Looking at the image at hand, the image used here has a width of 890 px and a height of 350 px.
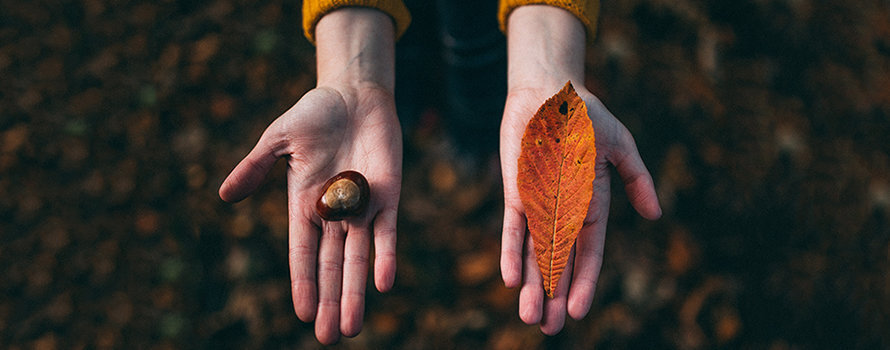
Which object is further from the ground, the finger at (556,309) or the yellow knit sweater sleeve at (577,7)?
the yellow knit sweater sleeve at (577,7)

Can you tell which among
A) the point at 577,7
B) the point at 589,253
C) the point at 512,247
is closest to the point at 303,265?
the point at 512,247

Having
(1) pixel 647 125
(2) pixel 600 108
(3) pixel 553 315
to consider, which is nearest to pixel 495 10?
(2) pixel 600 108

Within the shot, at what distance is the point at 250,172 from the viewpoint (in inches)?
68.2

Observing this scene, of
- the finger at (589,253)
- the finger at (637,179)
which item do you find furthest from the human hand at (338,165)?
the finger at (637,179)

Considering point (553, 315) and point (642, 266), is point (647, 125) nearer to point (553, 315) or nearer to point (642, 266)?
point (642, 266)

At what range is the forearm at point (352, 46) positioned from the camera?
1925 millimetres

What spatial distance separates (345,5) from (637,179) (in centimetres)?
112

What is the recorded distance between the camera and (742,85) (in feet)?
8.59

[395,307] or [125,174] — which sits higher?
[125,174]

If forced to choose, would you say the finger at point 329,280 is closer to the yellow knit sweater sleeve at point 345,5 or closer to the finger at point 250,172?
the finger at point 250,172

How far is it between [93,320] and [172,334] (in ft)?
1.11

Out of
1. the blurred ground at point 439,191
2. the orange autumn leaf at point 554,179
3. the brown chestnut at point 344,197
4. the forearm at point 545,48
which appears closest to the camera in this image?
the orange autumn leaf at point 554,179

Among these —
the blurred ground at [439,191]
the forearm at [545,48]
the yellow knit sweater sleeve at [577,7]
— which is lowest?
the blurred ground at [439,191]

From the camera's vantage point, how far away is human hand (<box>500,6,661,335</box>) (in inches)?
64.6
